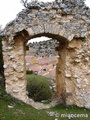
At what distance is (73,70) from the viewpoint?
739cm

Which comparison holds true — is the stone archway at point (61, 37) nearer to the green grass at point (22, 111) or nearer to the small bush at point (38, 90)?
the green grass at point (22, 111)

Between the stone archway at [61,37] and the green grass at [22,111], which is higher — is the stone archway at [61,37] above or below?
above

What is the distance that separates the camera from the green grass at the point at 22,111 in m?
5.79

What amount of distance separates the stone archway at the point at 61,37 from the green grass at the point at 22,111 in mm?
314

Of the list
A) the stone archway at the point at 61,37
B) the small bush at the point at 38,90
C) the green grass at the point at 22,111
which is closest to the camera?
the green grass at the point at 22,111

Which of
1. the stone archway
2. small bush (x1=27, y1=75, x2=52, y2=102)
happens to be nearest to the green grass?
the stone archway

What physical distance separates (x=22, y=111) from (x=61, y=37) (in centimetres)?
270

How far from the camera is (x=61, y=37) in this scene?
7270mm

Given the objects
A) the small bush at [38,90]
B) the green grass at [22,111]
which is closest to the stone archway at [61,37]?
the green grass at [22,111]

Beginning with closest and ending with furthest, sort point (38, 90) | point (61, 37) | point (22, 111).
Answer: point (22, 111)
point (61, 37)
point (38, 90)

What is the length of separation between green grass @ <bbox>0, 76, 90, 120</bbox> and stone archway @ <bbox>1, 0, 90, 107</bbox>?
0.31 meters

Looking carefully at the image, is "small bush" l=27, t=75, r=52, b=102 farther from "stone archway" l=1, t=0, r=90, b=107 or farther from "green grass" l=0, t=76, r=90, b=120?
"green grass" l=0, t=76, r=90, b=120

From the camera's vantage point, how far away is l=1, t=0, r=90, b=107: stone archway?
695 centimetres

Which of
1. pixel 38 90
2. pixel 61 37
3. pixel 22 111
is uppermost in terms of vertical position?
pixel 61 37
